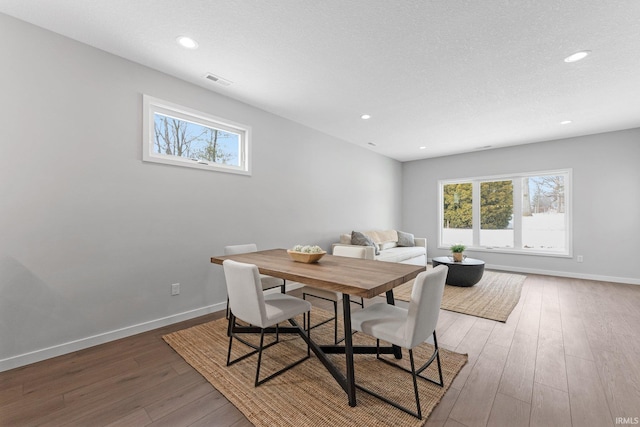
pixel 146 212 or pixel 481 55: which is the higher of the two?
pixel 481 55

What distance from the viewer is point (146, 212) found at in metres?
2.68

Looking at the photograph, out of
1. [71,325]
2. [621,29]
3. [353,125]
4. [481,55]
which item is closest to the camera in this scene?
[621,29]

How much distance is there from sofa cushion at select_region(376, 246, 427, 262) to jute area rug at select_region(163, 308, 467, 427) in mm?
2346

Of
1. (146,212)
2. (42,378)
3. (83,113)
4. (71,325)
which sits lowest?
(42,378)

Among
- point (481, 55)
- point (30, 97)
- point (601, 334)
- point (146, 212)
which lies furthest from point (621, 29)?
point (30, 97)

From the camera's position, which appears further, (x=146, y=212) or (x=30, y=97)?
(x=146, y=212)

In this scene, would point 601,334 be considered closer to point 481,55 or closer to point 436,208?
point 481,55

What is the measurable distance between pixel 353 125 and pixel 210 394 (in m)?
3.96

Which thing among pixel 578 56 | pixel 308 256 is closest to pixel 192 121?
pixel 308 256

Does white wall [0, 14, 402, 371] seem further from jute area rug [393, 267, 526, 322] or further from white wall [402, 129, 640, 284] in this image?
white wall [402, 129, 640, 284]

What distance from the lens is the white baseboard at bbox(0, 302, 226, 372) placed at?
2039mm

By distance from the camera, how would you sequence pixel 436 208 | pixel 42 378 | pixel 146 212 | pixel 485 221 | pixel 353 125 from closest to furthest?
pixel 42 378, pixel 146 212, pixel 353 125, pixel 485 221, pixel 436 208

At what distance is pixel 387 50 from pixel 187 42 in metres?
1.75

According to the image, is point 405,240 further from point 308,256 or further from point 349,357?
point 349,357
